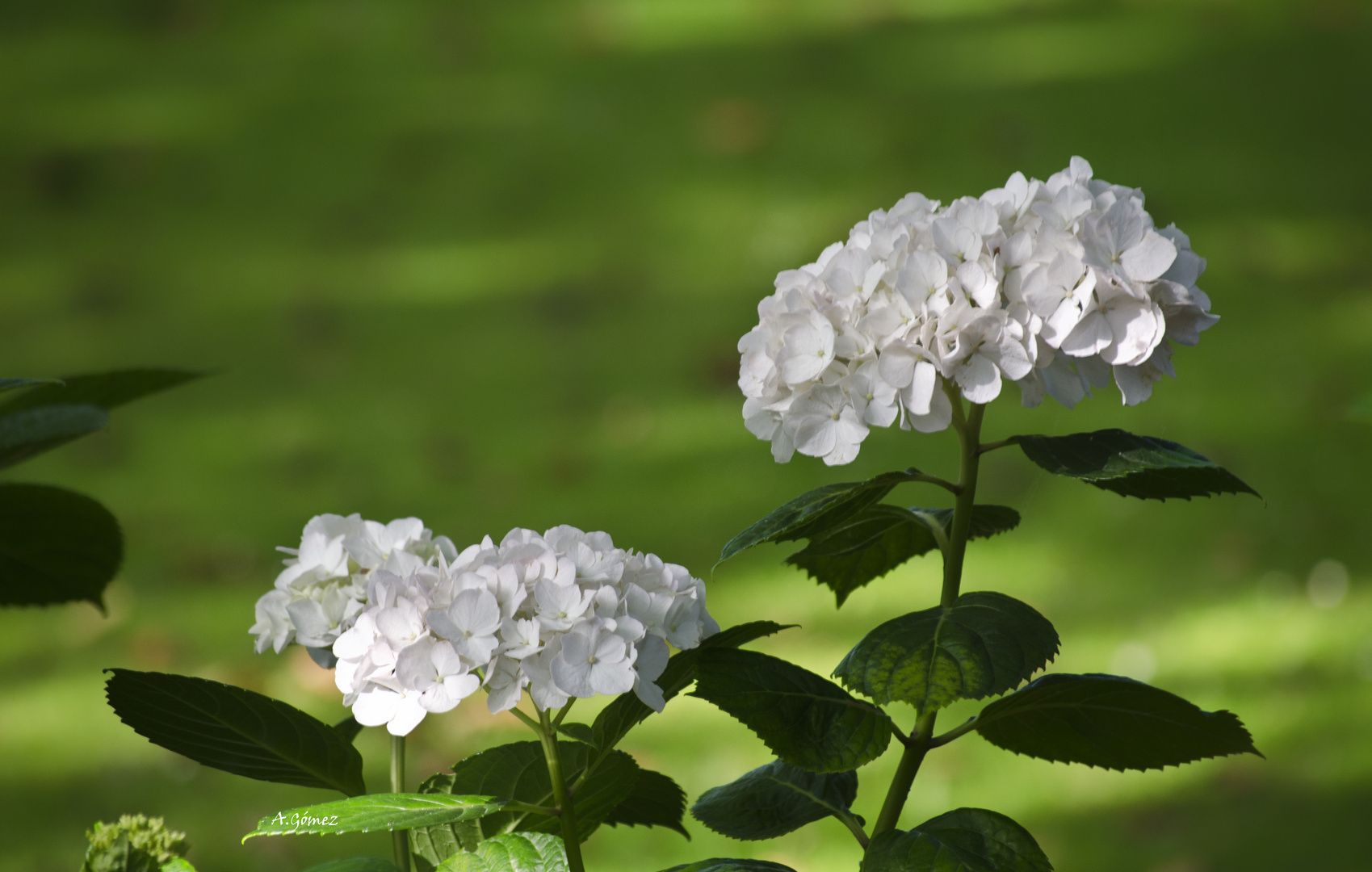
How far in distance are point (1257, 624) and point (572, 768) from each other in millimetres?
1847

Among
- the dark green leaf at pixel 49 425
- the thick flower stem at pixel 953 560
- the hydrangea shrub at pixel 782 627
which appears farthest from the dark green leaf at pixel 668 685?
the dark green leaf at pixel 49 425

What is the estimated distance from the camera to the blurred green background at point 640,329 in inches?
76.7

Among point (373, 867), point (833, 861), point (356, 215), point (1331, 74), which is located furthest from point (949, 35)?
point (373, 867)

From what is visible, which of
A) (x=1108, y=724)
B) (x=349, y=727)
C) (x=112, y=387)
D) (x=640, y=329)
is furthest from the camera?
(x=640, y=329)

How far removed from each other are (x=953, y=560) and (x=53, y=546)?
0.61 metres

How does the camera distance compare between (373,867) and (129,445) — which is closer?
(373,867)

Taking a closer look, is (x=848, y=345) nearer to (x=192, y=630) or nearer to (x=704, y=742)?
(x=704, y=742)

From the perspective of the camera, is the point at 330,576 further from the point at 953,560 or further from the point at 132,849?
the point at 953,560

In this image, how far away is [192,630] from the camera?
222 cm

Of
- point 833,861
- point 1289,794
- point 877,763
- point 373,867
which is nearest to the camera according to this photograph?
point 373,867

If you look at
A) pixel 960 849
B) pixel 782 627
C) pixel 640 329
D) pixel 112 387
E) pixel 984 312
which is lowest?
pixel 960 849

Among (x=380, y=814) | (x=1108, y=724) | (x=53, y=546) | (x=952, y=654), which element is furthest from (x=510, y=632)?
(x=53, y=546)

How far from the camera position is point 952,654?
59cm

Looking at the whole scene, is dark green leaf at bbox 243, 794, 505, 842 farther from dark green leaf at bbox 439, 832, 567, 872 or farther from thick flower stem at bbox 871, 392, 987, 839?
thick flower stem at bbox 871, 392, 987, 839
